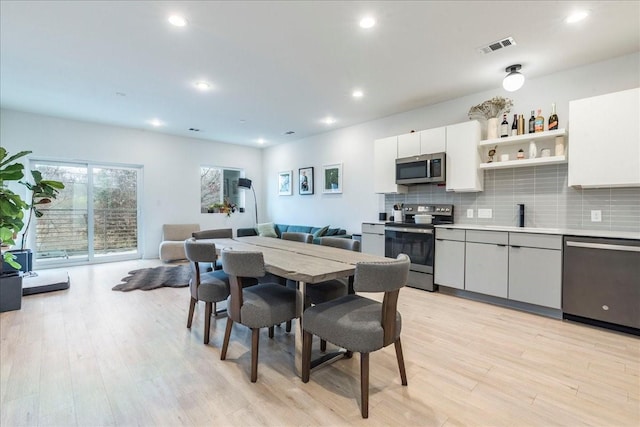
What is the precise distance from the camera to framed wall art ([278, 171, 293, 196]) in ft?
23.4

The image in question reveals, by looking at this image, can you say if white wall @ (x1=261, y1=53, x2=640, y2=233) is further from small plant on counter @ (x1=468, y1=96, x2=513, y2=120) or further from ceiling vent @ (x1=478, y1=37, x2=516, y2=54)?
ceiling vent @ (x1=478, y1=37, x2=516, y2=54)

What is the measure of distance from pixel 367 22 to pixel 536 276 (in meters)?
3.03

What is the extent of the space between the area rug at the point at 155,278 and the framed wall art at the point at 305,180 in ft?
9.48

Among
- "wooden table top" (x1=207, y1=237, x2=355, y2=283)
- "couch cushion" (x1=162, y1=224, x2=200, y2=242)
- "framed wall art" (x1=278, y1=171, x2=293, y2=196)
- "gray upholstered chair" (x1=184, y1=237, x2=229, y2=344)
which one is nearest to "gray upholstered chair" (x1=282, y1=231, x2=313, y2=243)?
"wooden table top" (x1=207, y1=237, x2=355, y2=283)

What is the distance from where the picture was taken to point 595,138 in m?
2.92

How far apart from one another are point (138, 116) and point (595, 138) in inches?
252

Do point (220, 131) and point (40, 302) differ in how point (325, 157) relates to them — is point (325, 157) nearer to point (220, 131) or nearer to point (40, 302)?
point (220, 131)

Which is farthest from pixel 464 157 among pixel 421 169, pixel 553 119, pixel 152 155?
pixel 152 155

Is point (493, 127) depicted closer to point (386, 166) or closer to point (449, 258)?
point (386, 166)

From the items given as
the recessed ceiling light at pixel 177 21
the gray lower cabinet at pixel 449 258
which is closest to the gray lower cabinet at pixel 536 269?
the gray lower cabinet at pixel 449 258

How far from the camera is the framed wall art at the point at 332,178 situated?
5.98 metres

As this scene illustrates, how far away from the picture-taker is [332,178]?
6152mm

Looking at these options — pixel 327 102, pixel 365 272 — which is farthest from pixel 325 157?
pixel 365 272

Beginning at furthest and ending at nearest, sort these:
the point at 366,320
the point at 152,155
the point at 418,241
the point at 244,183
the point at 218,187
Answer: the point at 244,183 → the point at 218,187 → the point at 152,155 → the point at 418,241 → the point at 366,320
